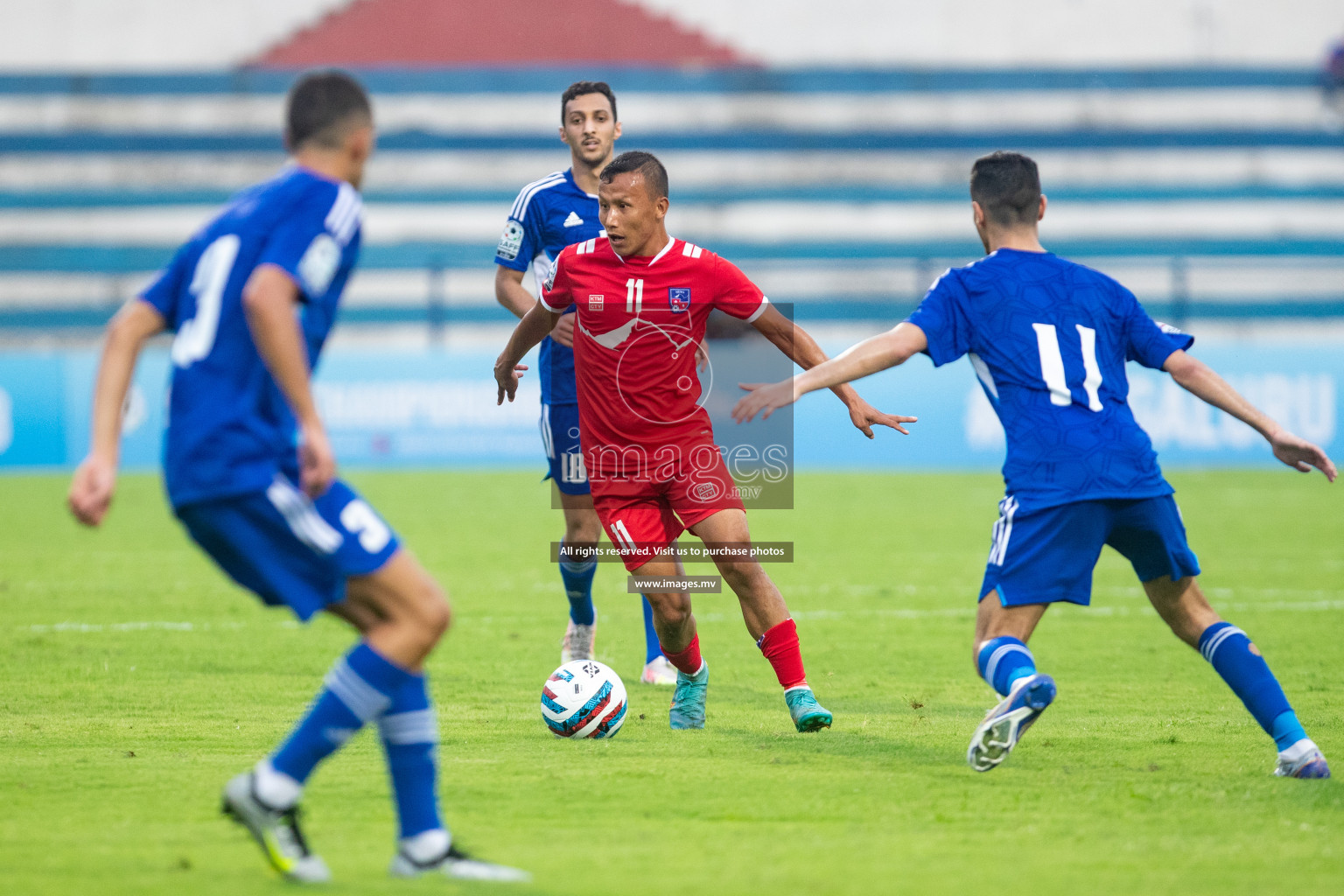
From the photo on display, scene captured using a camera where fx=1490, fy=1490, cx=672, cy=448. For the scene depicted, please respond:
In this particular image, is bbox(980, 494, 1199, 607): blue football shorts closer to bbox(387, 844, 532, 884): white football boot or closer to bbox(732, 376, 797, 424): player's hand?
bbox(732, 376, 797, 424): player's hand

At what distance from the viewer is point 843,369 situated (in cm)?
454

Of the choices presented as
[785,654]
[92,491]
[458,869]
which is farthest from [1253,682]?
[92,491]

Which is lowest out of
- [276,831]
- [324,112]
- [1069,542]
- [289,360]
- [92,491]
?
[276,831]

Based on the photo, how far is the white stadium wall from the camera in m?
30.4

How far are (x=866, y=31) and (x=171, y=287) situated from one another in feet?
96.5

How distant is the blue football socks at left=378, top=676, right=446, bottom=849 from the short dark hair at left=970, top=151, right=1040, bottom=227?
2426 millimetres

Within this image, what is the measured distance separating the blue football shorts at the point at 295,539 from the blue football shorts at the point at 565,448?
10.7ft

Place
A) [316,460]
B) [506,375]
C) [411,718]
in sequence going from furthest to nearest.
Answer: [506,375] → [411,718] → [316,460]

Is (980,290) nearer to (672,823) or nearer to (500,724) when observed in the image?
(672,823)

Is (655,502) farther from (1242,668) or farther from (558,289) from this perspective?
(1242,668)

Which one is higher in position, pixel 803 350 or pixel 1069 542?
pixel 803 350

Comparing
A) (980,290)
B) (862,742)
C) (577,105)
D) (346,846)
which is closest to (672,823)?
(346,846)

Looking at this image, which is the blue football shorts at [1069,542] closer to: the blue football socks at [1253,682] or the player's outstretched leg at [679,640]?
the blue football socks at [1253,682]

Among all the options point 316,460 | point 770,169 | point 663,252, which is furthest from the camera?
point 770,169
